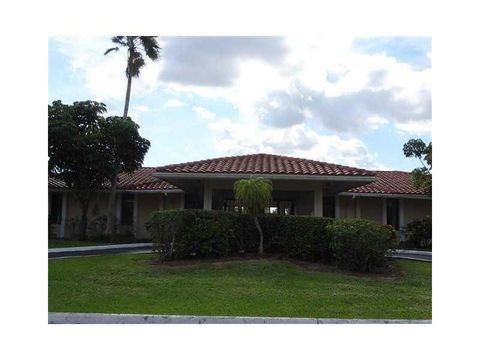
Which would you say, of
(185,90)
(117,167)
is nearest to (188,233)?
(185,90)

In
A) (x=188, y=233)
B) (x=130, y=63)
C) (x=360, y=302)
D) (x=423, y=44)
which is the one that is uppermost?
(x=130, y=63)

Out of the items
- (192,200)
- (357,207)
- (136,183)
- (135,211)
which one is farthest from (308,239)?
(136,183)

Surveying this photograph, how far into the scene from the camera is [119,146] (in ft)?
71.9

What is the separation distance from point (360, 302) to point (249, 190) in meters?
5.22

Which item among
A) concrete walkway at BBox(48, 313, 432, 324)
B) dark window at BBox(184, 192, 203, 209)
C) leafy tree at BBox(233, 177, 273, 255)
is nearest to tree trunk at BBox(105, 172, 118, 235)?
dark window at BBox(184, 192, 203, 209)

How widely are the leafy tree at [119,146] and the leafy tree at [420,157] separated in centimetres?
A: 1123

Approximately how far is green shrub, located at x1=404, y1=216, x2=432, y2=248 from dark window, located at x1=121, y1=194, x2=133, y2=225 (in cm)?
1273

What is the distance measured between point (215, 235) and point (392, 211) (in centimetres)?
1199

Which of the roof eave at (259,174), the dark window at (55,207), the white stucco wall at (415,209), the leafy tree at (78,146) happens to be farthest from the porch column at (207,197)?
the dark window at (55,207)

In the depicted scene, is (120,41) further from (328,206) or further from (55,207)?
(328,206)

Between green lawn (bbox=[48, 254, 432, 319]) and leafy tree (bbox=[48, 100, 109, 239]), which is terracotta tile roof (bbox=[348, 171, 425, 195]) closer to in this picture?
green lawn (bbox=[48, 254, 432, 319])
